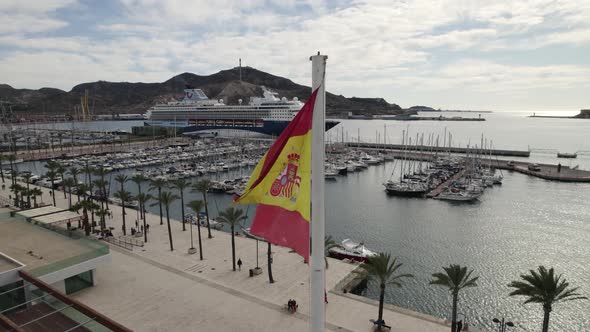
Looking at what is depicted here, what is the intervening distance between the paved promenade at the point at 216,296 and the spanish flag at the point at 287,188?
915cm

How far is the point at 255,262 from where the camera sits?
2053cm

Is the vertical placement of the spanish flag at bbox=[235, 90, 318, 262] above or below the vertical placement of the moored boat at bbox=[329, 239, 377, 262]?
above

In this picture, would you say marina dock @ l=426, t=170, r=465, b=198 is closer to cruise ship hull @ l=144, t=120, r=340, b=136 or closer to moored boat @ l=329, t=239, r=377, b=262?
moored boat @ l=329, t=239, r=377, b=262

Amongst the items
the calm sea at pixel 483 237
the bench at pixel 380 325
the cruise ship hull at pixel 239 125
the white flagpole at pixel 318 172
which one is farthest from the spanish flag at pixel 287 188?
the cruise ship hull at pixel 239 125

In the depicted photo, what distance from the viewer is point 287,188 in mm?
6027

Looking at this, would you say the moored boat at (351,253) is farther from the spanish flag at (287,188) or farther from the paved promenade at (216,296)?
the spanish flag at (287,188)

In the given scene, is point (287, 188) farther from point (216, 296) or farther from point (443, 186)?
point (443, 186)

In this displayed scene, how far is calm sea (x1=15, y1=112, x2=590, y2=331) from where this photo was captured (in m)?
18.6

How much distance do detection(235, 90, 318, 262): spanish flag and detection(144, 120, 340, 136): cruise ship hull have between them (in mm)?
74879

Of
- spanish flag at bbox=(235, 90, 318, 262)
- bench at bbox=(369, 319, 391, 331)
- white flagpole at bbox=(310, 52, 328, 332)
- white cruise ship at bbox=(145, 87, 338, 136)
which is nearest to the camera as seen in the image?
white flagpole at bbox=(310, 52, 328, 332)

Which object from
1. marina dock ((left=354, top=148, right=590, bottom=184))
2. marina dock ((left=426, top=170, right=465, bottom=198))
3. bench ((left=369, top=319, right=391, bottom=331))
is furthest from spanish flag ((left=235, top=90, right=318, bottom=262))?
marina dock ((left=354, top=148, right=590, bottom=184))

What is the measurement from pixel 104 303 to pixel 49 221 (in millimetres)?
8202

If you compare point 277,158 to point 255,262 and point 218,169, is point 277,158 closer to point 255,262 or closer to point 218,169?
point 255,262

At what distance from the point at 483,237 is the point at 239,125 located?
70939 mm
